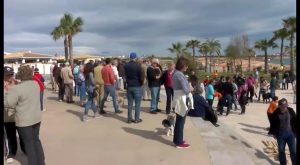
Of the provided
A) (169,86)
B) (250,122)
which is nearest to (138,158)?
(169,86)

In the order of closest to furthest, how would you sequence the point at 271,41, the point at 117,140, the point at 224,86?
the point at 117,140, the point at 224,86, the point at 271,41

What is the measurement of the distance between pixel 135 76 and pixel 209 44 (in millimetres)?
65461

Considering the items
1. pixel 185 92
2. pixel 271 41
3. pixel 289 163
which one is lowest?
pixel 289 163

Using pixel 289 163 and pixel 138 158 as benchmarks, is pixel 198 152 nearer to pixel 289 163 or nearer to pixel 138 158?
pixel 138 158

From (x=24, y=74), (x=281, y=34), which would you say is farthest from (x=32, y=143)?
(x=281, y=34)

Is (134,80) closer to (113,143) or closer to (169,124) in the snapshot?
(169,124)

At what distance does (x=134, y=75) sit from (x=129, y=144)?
6.55ft

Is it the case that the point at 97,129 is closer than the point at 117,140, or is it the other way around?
A: the point at 117,140

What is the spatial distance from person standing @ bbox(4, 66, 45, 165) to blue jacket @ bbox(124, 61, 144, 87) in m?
3.82

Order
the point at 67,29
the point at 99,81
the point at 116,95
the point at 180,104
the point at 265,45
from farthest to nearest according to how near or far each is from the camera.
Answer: the point at 265,45
the point at 67,29
the point at 116,95
the point at 99,81
the point at 180,104

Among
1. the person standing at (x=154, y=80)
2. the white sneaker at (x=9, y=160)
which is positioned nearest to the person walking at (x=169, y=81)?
the person standing at (x=154, y=80)

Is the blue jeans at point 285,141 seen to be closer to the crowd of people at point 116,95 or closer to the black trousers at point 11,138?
the crowd of people at point 116,95

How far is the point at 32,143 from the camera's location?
17.9ft

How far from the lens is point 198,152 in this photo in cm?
710
